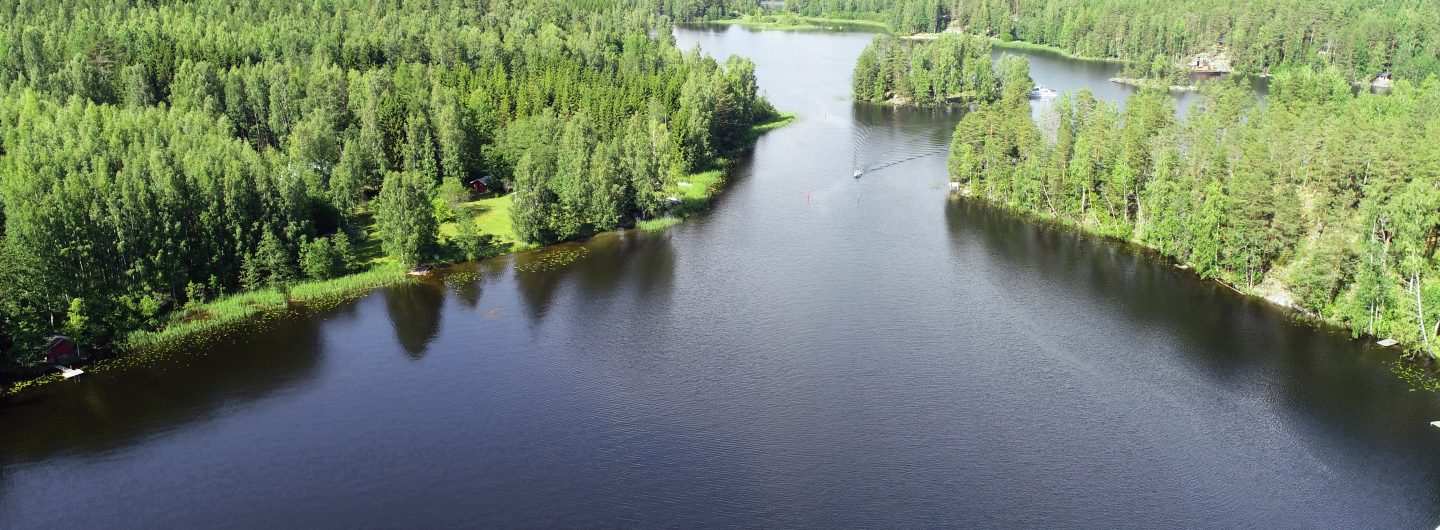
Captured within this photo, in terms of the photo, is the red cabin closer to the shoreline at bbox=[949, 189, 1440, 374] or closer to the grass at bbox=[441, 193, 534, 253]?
the grass at bbox=[441, 193, 534, 253]

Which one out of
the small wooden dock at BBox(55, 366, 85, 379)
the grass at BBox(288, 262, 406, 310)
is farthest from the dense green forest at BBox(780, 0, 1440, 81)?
the small wooden dock at BBox(55, 366, 85, 379)

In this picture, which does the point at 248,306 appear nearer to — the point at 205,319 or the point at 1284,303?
the point at 205,319

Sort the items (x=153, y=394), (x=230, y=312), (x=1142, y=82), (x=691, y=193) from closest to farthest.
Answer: (x=153, y=394) < (x=230, y=312) < (x=691, y=193) < (x=1142, y=82)

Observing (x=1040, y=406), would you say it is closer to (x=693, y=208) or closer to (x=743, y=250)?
(x=743, y=250)

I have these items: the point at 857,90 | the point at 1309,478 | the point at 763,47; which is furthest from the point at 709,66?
the point at 1309,478

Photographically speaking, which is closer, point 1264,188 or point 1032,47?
point 1264,188

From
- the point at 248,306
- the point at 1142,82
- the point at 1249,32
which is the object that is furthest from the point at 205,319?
the point at 1249,32
